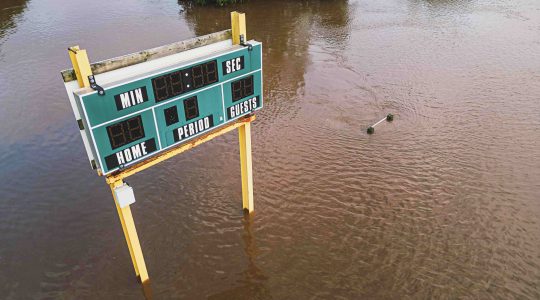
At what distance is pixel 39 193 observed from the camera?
16.0 meters

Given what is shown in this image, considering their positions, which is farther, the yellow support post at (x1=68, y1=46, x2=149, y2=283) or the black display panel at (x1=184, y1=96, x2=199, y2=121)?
the black display panel at (x1=184, y1=96, x2=199, y2=121)

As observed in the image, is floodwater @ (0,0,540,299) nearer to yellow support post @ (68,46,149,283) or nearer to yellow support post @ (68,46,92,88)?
yellow support post @ (68,46,149,283)

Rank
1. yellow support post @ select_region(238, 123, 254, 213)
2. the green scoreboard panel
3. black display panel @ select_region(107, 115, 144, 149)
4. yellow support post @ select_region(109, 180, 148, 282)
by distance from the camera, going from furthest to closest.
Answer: yellow support post @ select_region(238, 123, 254, 213) → yellow support post @ select_region(109, 180, 148, 282) → black display panel @ select_region(107, 115, 144, 149) → the green scoreboard panel

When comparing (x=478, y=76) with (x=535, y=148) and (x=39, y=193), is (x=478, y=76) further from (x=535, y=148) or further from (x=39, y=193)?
(x=39, y=193)

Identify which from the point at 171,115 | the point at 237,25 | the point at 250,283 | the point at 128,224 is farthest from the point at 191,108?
the point at 250,283

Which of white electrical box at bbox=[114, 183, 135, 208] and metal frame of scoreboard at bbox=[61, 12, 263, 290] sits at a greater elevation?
metal frame of scoreboard at bbox=[61, 12, 263, 290]

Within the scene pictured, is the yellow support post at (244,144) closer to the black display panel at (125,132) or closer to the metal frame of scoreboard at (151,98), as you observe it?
the metal frame of scoreboard at (151,98)

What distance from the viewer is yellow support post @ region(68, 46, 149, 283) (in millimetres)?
8021

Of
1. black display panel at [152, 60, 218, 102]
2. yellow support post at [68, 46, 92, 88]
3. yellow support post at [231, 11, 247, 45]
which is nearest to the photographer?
yellow support post at [68, 46, 92, 88]

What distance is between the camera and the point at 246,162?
13078 mm

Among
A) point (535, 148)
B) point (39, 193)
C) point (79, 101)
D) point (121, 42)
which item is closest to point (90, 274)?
point (39, 193)

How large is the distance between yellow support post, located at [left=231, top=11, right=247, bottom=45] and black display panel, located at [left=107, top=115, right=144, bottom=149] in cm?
364

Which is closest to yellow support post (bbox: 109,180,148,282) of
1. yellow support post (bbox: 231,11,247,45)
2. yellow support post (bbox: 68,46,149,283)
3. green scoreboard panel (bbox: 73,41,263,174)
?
yellow support post (bbox: 68,46,149,283)

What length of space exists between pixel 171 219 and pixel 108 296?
366cm
